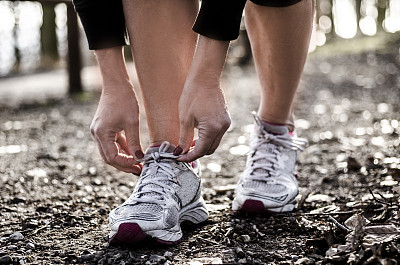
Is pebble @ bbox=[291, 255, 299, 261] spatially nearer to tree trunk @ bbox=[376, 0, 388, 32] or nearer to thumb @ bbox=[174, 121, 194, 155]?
thumb @ bbox=[174, 121, 194, 155]

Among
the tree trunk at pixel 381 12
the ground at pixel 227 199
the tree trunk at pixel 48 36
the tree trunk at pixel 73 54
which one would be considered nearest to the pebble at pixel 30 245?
the ground at pixel 227 199

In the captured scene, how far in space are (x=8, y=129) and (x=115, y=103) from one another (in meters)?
3.07

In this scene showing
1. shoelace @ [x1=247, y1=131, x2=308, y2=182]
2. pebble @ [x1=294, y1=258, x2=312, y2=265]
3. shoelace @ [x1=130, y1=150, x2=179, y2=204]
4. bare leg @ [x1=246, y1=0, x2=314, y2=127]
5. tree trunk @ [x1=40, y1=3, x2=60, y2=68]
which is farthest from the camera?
tree trunk @ [x1=40, y1=3, x2=60, y2=68]

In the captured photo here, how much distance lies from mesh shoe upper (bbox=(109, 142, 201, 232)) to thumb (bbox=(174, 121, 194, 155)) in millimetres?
55

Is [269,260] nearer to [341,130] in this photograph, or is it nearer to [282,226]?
[282,226]

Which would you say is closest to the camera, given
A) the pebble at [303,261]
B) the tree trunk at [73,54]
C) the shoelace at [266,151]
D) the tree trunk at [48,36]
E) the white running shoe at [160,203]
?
the pebble at [303,261]

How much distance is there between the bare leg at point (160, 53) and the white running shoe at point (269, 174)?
1.17ft

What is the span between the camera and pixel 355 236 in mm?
1267

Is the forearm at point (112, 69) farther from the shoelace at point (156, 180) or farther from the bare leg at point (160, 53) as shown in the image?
the shoelace at point (156, 180)

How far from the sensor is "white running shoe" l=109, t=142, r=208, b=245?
1378 millimetres

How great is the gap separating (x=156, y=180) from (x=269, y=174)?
482 mm

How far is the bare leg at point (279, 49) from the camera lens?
164 centimetres

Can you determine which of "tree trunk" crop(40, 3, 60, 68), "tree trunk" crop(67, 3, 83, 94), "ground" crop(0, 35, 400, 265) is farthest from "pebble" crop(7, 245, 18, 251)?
"tree trunk" crop(40, 3, 60, 68)

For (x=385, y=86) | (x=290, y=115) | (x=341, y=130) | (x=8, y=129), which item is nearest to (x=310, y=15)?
(x=290, y=115)
